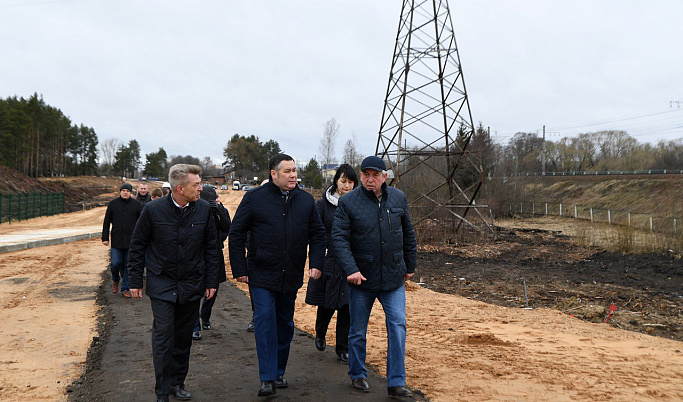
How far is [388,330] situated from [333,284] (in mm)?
945

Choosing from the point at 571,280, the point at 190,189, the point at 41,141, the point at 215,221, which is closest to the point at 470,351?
the point at 215,221

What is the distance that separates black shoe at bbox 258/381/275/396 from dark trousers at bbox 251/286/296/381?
0.13 ft

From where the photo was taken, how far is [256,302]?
4.53m

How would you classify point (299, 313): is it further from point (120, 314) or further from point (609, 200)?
→ point (609, 200)

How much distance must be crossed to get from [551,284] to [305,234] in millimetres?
9761

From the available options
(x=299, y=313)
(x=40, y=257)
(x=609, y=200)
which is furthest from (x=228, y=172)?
(x=299, y=313)

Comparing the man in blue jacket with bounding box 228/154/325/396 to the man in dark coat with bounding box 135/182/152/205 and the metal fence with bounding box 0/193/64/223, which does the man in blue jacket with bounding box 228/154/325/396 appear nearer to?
the man in dark coat with bounding box 135/182/152/205

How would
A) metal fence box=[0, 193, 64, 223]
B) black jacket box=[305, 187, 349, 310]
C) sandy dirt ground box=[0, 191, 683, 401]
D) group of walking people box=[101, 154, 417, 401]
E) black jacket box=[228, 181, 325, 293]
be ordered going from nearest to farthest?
1. group of walking people box=[101, 154, 417, 401]
2. black jacket box=[228, 181, 325, 293]
3. sandy dirt ground box=[0, 191, 683, 401]
4. black jacket box=[305, 187, 349, 310]
5. metal fence box=[0, 193, 64, 223]

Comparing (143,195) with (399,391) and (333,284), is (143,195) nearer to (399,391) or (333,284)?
(333,284)

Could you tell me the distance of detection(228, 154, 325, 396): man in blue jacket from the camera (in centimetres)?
448

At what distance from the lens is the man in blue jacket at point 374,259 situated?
14.4ft

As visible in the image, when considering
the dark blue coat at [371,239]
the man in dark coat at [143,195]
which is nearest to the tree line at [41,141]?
the man in dark coat at [143,195]

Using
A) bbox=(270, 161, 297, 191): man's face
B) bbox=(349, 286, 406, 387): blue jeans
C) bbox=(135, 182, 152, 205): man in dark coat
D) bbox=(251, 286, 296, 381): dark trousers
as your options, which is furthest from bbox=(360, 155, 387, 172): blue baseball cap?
bbox=(135, 182, 152, 205): man in dark coat

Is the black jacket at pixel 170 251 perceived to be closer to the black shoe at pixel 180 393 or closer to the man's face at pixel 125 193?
the black shoe at pixel 180 393
